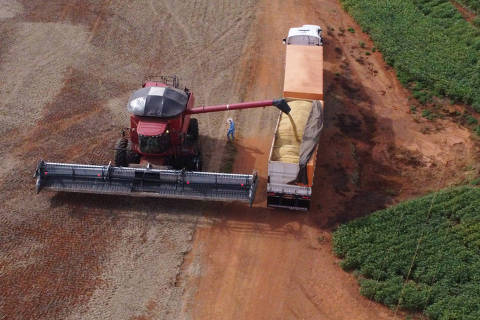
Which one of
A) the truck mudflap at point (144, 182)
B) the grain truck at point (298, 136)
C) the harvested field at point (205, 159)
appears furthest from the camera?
the truck mudflap at point (144, 182)

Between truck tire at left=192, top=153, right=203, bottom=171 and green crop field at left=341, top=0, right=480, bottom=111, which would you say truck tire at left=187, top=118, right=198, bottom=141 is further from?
green crop field at left=341, top=0, right=480, bottom=111

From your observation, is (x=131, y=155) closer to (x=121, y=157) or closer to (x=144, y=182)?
(x=121, y=157)

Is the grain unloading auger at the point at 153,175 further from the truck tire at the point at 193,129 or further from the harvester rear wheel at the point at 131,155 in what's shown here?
the truck tire at the point at 193,129

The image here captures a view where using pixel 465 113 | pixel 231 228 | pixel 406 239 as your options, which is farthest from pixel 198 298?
pixel 465 113

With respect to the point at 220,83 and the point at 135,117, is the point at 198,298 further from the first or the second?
the point at 220,83

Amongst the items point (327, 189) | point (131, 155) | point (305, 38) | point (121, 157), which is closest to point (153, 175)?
point (131, 155)

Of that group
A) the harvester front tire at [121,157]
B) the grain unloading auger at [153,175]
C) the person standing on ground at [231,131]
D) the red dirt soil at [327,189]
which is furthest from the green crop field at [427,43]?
the harvester front tire at [121,157]
